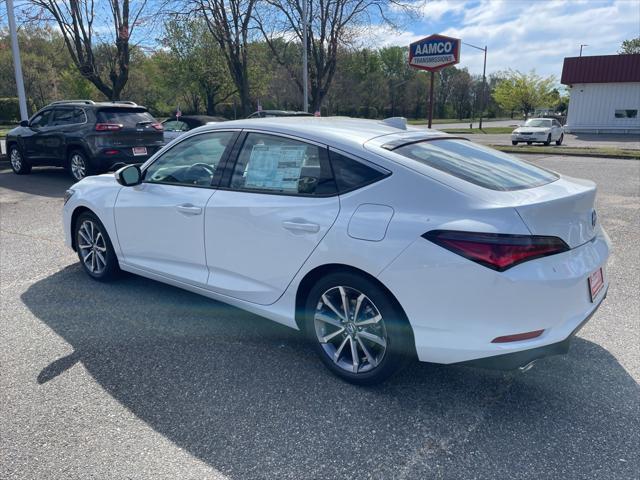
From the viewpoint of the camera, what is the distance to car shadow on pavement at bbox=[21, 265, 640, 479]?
245 cm

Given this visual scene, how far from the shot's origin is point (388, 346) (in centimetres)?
288

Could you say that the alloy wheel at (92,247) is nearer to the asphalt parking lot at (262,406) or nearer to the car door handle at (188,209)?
the asphalt parking lot at (262,406)

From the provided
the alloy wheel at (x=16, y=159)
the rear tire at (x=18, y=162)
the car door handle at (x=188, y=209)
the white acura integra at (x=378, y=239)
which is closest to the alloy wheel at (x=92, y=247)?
the white acura integra at (x=378, y=239)

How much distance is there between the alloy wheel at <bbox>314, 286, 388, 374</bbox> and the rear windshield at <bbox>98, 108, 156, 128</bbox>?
9.28 meters

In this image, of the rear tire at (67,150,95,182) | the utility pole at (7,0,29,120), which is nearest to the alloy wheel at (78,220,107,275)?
the rear tire at (67,150,95,182)

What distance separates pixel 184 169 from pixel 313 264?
1595 mm

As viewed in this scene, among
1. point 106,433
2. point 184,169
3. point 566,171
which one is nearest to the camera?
point 106,433

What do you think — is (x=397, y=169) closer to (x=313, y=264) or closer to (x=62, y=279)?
(x=313, y=264)

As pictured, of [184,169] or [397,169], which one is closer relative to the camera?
[397,169]

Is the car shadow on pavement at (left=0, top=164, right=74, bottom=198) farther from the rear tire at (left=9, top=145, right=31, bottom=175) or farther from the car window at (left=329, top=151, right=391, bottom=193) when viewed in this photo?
the car window at (left=329, top=151, right=391, bottom=193)

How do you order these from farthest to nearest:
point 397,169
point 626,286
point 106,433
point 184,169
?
point 626,286 → point 184,169 → point 397,169 → point 106,433

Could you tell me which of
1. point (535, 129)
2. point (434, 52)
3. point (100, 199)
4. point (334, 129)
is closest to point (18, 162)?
point (100, 199)

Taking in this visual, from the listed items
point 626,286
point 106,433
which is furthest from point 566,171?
point 106,433

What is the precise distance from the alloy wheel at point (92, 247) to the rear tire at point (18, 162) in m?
9.06
